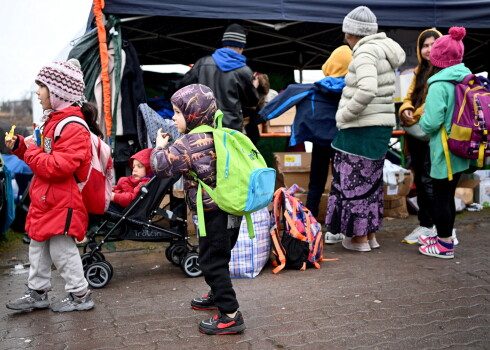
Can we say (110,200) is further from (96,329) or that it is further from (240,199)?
(240,199)

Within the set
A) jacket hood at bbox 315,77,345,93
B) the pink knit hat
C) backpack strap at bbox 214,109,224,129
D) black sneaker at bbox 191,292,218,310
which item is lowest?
black sneaker at bbox 191,292,218,310

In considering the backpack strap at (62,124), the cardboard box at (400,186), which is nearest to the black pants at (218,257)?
the backpack strap at (62,124)

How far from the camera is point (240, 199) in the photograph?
3.08 metres

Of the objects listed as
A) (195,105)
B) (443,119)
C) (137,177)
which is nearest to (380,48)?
(443,119)

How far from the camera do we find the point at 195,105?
125 inches

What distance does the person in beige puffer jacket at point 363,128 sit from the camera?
471 cm

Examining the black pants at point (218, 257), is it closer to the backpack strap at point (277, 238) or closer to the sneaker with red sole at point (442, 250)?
the backpack strap at point (277, 238)

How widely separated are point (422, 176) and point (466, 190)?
8.24ft

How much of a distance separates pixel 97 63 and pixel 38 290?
2930mm

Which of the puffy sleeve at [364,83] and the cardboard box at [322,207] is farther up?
the puffy sleeve at [364,83]

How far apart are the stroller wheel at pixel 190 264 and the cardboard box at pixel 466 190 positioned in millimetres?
4446

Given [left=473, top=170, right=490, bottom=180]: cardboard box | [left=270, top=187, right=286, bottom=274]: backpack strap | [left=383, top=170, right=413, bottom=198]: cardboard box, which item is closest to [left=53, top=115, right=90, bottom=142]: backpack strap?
[left=270, top=187, right=286, bottom=274]: backpack strap

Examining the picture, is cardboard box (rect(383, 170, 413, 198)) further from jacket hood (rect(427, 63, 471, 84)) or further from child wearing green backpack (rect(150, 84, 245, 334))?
child wearing green backpack (rect(150, 84, 245, 334))

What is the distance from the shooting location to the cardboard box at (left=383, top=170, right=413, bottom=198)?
687cm
